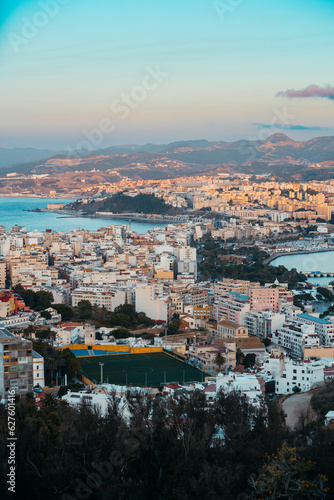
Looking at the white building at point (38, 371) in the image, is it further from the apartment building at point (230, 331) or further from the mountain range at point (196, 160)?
the mountain range at point (196, 160)

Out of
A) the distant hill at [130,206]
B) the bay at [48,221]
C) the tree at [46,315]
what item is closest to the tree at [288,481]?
the tree at [46,315]

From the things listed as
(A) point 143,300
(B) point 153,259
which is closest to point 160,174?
(B) point 153,259

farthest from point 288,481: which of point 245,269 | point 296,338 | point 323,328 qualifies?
point 245,269

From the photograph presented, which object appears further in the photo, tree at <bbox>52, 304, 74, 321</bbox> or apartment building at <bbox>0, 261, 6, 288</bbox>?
apartment building at <bbox>0, 261, 6, 288</bbox>

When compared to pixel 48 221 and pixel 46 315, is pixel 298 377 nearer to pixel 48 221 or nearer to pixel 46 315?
pixel 46 315

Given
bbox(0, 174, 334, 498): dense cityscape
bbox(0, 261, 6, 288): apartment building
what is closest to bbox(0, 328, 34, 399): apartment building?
bbox(0, 174, 334, 498): dense cityscape

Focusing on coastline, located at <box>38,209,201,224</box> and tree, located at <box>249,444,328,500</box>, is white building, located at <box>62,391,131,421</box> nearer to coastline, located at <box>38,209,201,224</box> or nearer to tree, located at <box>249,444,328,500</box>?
tree, located at <box>249,444,328,500</box>

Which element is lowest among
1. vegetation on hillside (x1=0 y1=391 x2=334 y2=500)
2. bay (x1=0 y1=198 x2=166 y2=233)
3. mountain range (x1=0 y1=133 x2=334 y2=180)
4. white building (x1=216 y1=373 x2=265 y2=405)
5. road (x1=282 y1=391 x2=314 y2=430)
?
road (x1=282 y1=391 x2=314 y2=430)
